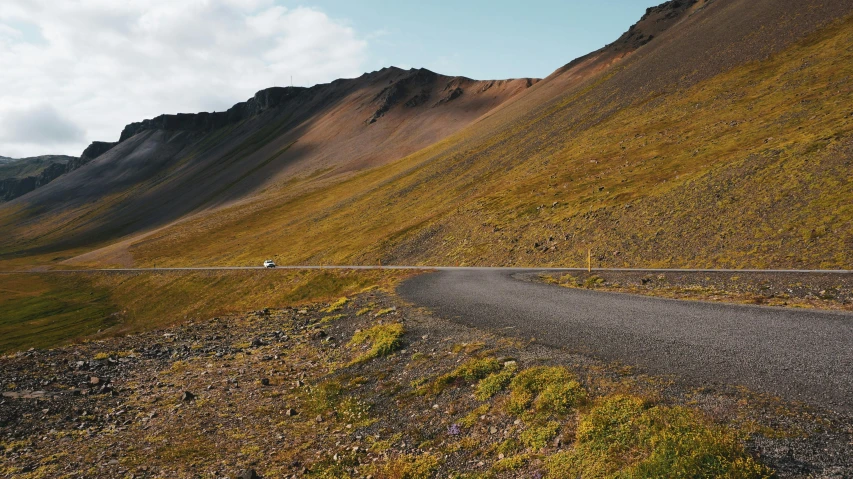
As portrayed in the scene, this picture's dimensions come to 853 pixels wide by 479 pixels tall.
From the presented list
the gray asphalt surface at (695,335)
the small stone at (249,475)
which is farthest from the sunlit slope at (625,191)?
the small stone at (249,475)

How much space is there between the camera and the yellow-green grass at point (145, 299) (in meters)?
52.2

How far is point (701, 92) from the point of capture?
77.9 meters

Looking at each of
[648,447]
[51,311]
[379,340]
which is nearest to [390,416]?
[379,340]

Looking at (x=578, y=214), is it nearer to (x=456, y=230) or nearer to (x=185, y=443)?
(x=456, y=230)

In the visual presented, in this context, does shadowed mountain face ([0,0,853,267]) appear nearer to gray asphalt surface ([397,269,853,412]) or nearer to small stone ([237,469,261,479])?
gray asphalt surface ([397,269,853,412])

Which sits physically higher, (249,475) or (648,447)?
(648,447)

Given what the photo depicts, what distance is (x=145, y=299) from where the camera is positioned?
2766 inches

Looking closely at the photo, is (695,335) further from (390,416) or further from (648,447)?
(390,416)

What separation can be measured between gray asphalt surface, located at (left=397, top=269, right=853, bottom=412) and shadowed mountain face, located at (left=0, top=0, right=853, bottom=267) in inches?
573

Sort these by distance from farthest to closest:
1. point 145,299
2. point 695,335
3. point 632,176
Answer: point 145,299
point 632,176
point 695,335

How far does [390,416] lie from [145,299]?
71.5 meters

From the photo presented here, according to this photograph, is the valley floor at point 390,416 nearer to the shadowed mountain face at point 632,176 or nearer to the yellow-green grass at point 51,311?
the shadowed mountain face at point 632,176

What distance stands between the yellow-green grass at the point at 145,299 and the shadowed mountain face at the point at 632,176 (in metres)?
9.57

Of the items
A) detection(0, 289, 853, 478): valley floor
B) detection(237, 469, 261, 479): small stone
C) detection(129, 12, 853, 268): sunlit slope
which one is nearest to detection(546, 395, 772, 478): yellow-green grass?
detection(0, 289, 853, 478): valley floor
